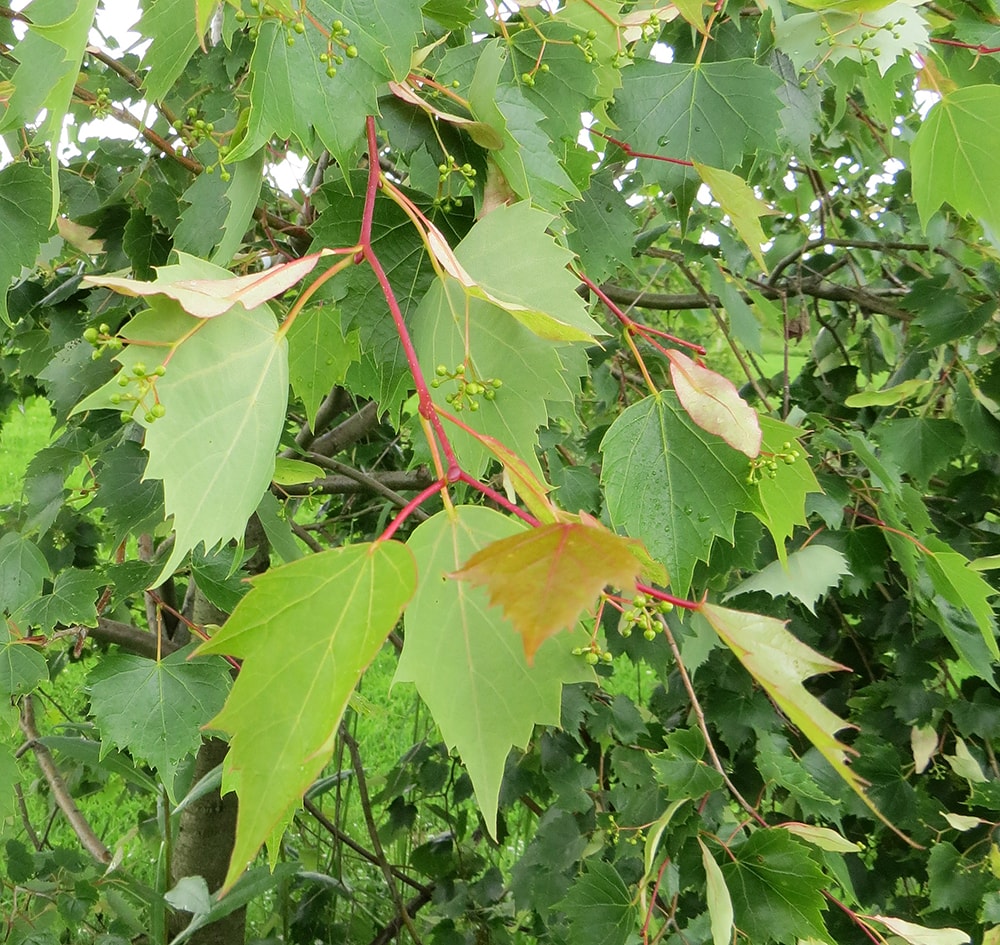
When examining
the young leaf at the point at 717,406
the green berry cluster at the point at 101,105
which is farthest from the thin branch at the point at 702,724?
the green berry cluster at the point at 101,105

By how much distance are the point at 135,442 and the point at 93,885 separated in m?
0.56

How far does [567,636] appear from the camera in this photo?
15.3 inches

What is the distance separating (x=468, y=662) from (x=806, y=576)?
576 millimetres

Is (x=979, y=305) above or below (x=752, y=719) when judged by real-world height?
above

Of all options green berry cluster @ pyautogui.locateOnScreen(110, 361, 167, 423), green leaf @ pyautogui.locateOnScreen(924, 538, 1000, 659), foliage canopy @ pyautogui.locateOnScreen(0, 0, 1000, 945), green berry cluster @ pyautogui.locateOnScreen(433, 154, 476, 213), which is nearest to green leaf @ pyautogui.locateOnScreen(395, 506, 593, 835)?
foliage canopy @ pyautogui.locateOnScreen(0, 0, 1000, 945)

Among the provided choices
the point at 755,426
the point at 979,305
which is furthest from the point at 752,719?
the point at 755,426

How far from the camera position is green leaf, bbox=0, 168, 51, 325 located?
0.66 m

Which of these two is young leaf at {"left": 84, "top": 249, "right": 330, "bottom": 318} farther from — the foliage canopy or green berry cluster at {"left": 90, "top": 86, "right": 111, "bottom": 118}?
green berry cluster at {"left": 90, "top": 86, "right": 111, "bottom": 118}

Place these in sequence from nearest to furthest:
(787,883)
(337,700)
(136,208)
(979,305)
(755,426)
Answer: (337,700) < (755,426) < (787,883) < (136,208) < (979,305)

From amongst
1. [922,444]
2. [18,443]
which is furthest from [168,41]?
[18,443]

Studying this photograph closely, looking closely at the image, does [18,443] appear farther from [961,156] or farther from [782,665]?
[782,665]

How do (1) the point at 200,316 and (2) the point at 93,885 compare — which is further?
(2) the point at 93,885

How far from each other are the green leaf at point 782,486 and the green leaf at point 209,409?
304mm

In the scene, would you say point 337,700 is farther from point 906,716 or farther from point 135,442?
point 906,716
